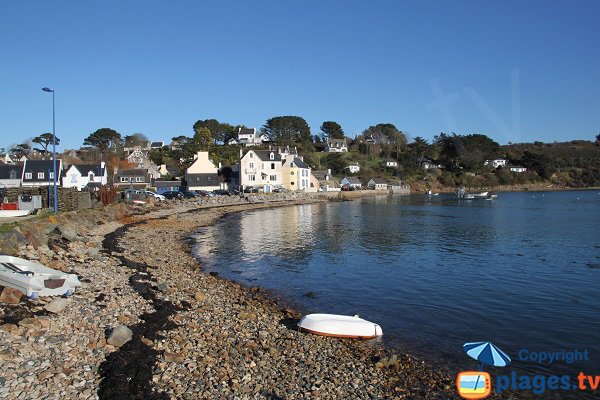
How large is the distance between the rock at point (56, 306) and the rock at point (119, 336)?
8.77 feet

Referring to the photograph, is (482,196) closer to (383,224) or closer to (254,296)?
(383,224)

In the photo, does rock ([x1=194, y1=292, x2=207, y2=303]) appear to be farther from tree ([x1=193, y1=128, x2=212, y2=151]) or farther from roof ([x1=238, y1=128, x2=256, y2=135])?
roof ([x1=238, y1=128, x2=256, y2=135])

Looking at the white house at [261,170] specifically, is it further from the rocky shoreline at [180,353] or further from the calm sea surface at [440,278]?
the rocky shoreline at [180,353]

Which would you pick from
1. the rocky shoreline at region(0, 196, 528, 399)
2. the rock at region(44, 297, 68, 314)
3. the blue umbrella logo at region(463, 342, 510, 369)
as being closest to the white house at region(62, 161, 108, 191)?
the rocky shoreline at region(0, 196, 528, 399)

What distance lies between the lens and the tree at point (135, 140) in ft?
471

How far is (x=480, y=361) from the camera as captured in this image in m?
10.0

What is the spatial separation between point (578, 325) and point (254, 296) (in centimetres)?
1253

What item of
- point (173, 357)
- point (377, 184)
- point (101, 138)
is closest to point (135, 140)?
point (101, 138)

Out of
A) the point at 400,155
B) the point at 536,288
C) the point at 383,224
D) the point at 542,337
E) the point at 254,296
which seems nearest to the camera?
the point at 542,337

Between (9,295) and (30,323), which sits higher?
(9,295)

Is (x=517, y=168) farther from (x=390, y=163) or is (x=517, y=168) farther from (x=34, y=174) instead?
(x=34, y=174)

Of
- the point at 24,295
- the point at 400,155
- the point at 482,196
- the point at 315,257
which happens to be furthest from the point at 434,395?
the point at 400,155

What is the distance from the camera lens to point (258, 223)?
52.7 meters

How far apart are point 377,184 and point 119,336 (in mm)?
119397
